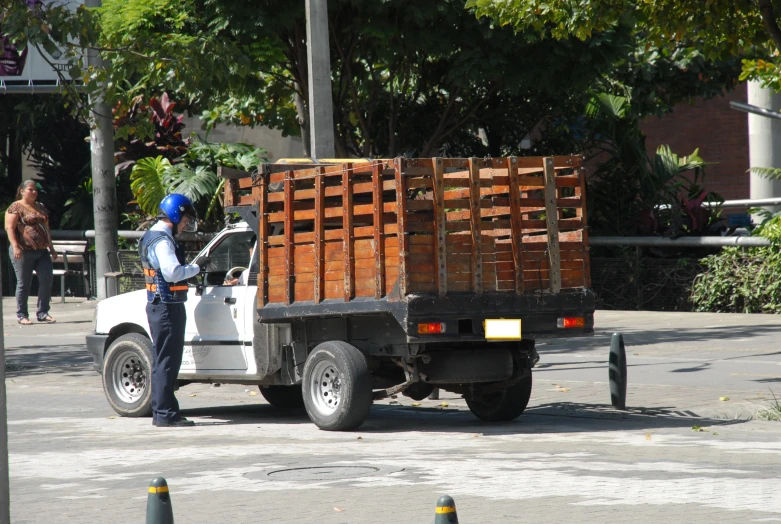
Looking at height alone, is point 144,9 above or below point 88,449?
above

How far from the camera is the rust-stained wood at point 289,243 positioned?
10.6 metres

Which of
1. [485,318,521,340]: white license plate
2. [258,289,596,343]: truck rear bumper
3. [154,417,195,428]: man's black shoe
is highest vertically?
[258,289,596,343]: truck rear bumper

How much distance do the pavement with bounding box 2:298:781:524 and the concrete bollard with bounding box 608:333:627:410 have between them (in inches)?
5.8

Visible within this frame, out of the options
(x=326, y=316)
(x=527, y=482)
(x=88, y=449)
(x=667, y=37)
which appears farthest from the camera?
(x=667, y=37)

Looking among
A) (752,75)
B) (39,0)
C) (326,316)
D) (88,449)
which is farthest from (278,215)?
(752,75)

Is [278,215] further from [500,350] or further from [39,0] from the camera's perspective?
[39,0]

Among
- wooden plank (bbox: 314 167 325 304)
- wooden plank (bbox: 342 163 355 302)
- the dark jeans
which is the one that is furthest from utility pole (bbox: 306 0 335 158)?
the dark jeans

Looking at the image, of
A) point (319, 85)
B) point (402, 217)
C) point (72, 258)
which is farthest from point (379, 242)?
point (72, 258)

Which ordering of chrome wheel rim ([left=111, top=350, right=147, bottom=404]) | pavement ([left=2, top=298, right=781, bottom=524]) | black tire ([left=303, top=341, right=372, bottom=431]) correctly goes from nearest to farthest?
pavement ([left=2, top=298, right=781, bottom=524]) < black tire ([left=303, top=341, right=372, bottom=431]) < chrome wheel rim ([left=111, top=350, right=147, bottom=404])

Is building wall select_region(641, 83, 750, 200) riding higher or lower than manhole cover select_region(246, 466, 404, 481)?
higher

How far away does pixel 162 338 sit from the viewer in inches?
430

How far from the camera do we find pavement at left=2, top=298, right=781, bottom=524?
714cm

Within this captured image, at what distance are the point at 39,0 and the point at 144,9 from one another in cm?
641

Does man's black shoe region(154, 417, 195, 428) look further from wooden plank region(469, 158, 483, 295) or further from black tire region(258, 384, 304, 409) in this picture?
wooden plank region(469, 158, 483, 295)
